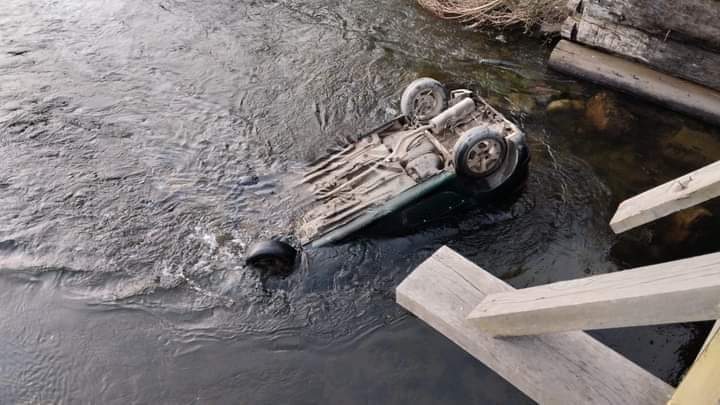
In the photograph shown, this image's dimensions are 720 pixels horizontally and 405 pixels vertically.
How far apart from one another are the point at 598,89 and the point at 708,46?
1.47 metres

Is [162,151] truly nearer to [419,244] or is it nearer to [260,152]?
[260,152]

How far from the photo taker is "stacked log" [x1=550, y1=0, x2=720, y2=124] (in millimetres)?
7297

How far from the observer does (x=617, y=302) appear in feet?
7.77

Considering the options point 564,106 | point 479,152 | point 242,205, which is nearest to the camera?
point 479,152

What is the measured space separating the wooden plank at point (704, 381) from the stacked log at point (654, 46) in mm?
6357

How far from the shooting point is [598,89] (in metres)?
8.38

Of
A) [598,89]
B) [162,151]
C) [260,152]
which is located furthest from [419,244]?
[598,89]

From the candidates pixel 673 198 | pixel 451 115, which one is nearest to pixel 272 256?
pixel 451 115

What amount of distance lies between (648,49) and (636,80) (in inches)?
17.0

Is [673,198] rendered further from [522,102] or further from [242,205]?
[522,102]

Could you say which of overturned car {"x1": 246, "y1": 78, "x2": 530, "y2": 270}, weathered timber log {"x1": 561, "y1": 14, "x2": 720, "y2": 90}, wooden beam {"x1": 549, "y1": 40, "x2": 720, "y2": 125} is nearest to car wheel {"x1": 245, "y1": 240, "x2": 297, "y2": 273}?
overturned car {"x1": 246, "y1": 78, "x2": 530, "y2": 270}

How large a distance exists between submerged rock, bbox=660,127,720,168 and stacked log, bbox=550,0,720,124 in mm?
275

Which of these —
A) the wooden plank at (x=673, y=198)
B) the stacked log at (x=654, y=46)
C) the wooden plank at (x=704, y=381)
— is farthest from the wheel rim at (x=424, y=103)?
the wooden plank at (x=704, y=381)

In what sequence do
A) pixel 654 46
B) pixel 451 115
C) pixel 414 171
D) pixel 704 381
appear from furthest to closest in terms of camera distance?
1. pixel 654 46
2. pixel 451 115
3. pixel 414 171
4. pixel 704 381
